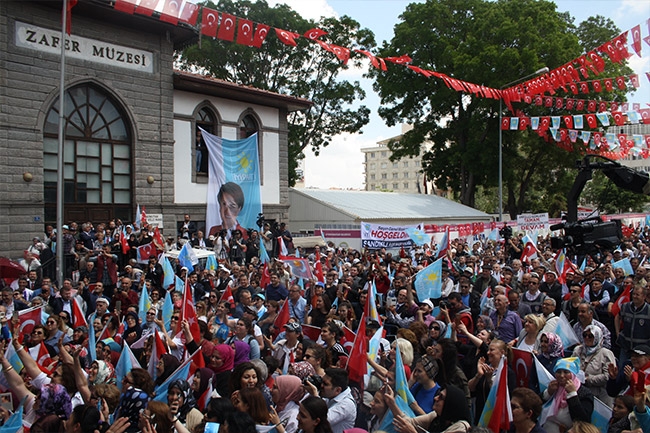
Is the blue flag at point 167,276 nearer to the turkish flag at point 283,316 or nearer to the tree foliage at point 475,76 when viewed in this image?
the turkish flag at point 283,316

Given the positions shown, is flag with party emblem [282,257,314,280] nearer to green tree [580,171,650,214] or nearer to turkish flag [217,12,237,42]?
turkish flag [217,12,237,42]

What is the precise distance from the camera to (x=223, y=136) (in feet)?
71.3

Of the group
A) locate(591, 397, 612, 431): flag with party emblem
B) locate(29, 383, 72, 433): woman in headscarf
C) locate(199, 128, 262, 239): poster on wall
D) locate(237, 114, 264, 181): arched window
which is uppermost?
locate(237, 114, 264, 181): arched window

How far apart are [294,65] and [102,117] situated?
52.6ft

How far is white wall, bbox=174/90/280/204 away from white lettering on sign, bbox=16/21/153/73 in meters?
1.76

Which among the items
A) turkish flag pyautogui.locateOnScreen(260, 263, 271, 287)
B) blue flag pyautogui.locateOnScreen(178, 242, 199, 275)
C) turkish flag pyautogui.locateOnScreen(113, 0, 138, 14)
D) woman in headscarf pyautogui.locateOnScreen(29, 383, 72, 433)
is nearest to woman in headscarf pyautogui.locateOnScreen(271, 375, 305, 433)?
woman in headscarf pyautogui.locateOnScreen(29, 383, 72, 433)

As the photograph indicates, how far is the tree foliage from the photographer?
3206cm

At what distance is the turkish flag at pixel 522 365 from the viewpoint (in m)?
5.75

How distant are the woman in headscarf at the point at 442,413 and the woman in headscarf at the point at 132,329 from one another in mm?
4417

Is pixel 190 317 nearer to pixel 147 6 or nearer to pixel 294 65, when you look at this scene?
pixel 147 6

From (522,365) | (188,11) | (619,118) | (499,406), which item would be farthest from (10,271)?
(619,118)

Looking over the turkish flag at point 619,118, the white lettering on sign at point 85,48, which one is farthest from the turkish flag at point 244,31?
the turkish flag at point 619,118

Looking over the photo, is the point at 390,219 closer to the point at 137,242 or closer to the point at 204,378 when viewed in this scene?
the point at 137,242

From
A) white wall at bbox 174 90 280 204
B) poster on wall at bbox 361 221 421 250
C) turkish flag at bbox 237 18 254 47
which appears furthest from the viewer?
white wall at bbox 174 90 280 204
